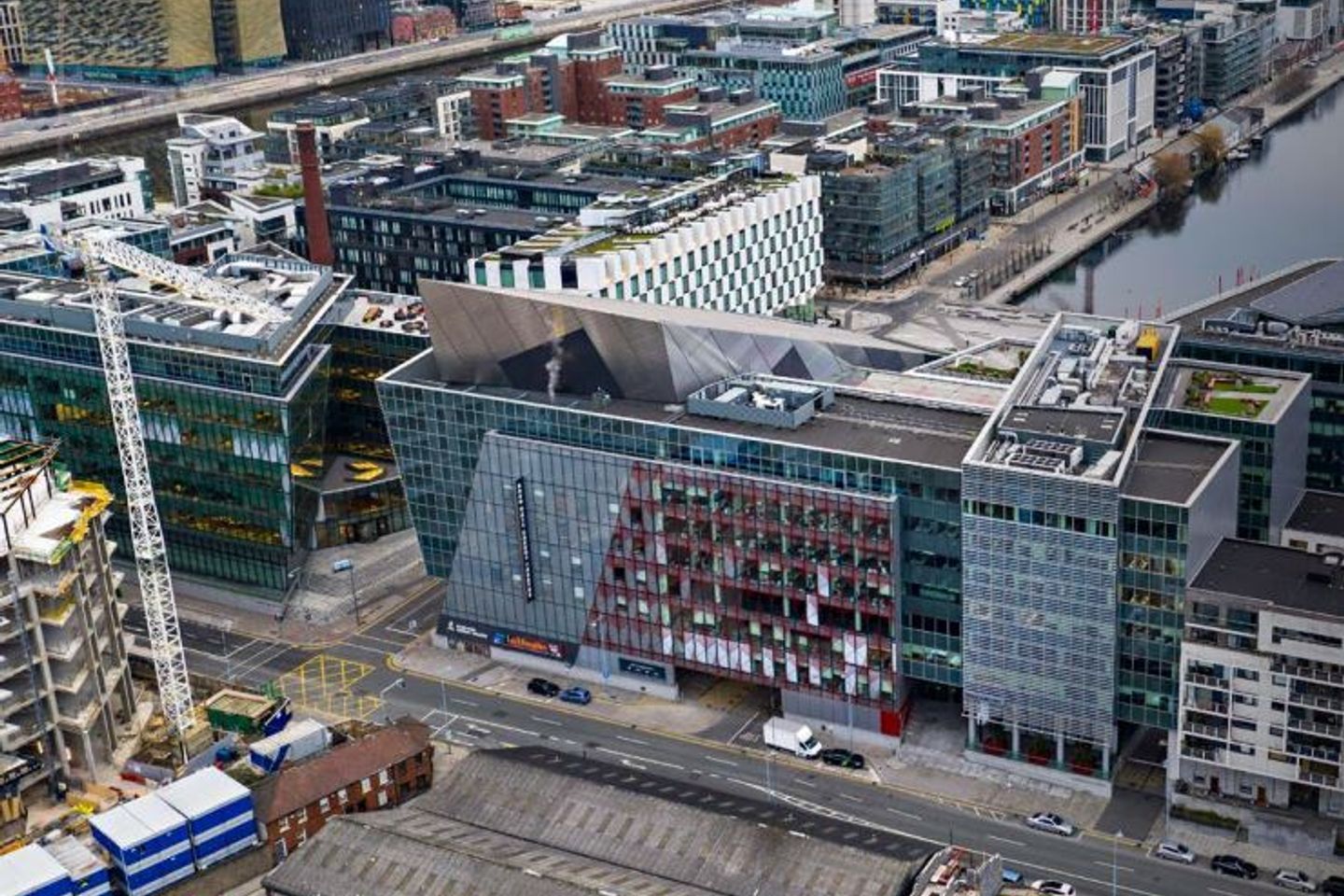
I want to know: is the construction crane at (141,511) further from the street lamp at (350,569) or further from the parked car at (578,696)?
the parked car at (578,696)

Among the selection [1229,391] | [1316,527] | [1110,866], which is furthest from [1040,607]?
[1229,391]

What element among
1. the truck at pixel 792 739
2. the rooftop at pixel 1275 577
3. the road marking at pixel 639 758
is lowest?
the road marking at pixel 639 758

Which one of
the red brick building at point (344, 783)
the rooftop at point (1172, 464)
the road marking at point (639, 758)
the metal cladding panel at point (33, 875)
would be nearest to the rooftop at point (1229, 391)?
the rooftop at point (1172, 464)

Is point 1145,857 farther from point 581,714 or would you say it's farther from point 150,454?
point 150,454

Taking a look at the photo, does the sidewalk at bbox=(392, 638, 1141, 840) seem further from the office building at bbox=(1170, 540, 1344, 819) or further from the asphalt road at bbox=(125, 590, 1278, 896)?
the office building at bbox=(1170, 540, 1344, 819)

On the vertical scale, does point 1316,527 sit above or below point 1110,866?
above

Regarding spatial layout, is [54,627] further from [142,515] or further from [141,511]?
[141,511]
